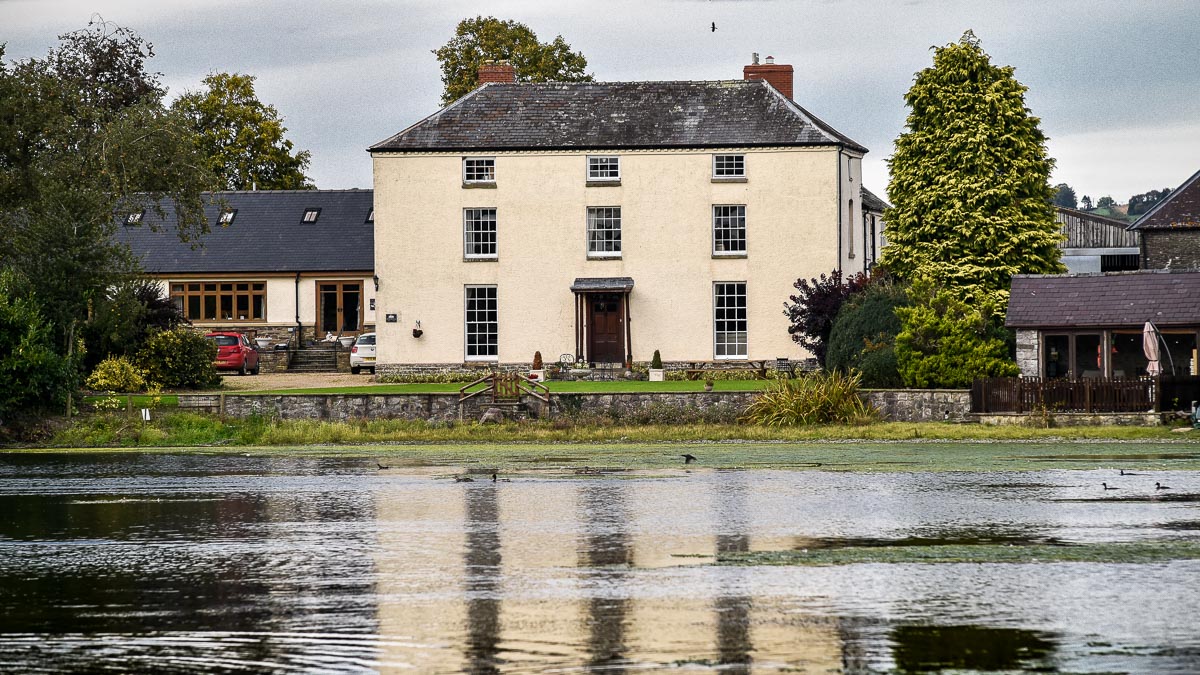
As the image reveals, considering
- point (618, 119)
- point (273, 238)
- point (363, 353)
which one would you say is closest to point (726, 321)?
point (618, 119)

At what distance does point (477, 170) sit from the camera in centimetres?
5191

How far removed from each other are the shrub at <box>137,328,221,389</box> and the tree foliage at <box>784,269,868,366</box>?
56.8 ft

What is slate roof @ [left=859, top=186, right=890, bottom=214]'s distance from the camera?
2462 inches

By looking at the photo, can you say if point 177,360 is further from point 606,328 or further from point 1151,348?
point 1151,348

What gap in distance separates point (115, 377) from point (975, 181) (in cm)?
2462

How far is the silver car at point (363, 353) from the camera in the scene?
176 feet

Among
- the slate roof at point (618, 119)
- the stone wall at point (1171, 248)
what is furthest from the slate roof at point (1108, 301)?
the stone wall at point (1171, 248)

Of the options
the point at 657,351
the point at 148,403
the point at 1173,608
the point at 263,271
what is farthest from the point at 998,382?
the point at 263,271

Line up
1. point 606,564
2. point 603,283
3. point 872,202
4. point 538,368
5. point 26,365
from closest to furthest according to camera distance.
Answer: point 606,564 < point 26,365 < point 538,368 < point 603,283 < point 872,202

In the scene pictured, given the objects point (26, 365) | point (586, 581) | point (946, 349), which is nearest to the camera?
point (586, 581)

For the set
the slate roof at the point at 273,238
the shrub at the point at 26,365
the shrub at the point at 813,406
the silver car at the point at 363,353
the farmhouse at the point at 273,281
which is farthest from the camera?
the slate roof at the point at 273,238

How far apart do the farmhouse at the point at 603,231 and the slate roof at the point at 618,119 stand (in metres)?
0.07

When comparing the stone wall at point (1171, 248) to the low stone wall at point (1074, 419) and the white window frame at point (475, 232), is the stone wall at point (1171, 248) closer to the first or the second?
the low stone wall at point (1074, 419)

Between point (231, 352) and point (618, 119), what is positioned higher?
point (618, 119)
